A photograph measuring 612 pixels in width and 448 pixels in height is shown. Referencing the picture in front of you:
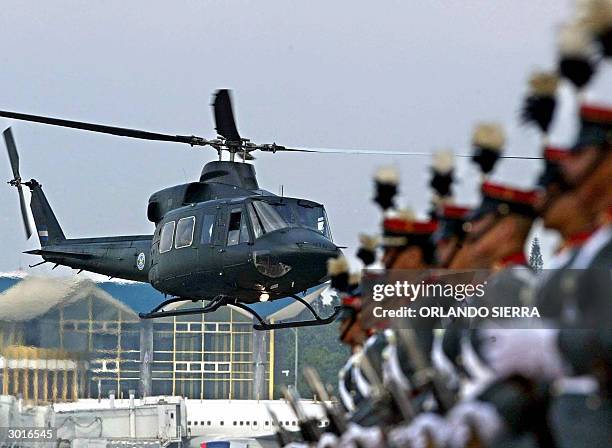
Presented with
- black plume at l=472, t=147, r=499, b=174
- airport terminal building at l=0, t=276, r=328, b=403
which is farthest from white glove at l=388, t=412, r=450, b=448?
airport terminal building at l=0, t=276, r=328, b=403

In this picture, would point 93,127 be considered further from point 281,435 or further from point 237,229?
point 281,435

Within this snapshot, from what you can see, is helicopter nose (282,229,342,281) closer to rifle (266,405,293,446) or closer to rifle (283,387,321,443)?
rifle (266,405,293,446)

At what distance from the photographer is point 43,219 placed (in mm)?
26562

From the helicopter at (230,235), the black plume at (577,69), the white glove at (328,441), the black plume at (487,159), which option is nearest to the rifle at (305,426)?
the white glove at (328,441)

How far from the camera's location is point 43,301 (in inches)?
1029

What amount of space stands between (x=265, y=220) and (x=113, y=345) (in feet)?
31.3

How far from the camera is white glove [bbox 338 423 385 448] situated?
5738mm

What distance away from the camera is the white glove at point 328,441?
21.4 feet

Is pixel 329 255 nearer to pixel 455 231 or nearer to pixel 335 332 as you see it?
pixel 335 332

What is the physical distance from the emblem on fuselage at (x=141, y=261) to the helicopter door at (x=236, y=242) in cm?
286

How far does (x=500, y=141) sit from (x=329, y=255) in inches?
521

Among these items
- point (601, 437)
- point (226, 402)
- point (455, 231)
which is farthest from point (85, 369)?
point (601, 437)

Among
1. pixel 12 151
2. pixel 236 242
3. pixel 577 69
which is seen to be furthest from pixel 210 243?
pixel 577 69

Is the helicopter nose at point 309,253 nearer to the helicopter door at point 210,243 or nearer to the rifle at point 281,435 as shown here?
the helicopter door at point 210,243
